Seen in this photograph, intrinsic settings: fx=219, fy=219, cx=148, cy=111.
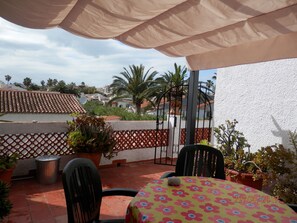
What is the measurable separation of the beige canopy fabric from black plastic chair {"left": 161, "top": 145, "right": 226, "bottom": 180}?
1.22 meters

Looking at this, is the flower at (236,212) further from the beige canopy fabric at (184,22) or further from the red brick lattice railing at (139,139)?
the red brick lattice railing at (139,139)

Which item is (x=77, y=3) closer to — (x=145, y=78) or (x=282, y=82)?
(x=282, y=82)

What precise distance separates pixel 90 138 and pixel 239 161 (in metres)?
2.68

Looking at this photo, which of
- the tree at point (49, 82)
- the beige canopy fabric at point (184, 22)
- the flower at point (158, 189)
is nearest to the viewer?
the flower at point (158, 189)

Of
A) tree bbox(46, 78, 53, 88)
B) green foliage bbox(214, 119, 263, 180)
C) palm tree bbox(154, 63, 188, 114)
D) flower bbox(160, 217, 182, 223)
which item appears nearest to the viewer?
flower bbox(160, 217, 182, 223)

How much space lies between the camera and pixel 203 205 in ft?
4.69

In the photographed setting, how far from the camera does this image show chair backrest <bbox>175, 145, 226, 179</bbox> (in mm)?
2434

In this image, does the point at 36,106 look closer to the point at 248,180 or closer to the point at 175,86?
the point at 175,86

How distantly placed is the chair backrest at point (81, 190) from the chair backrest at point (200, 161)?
3.41 ft

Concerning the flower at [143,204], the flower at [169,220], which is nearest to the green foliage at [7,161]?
the flower at [143,204]

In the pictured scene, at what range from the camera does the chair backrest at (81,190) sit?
4.60ft

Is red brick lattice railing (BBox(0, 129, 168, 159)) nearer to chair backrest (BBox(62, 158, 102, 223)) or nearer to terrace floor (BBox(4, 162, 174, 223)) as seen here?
terrace floor (BBox(4, 162, 174, 223))

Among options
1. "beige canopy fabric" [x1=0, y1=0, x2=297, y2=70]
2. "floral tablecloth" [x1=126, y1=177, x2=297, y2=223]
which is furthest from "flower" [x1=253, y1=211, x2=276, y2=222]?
"beige canopy fabric" [x1=0, y1=0, x2=297, y2=70]

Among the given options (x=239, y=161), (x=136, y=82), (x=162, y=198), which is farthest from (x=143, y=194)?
(x=136, y=82)
